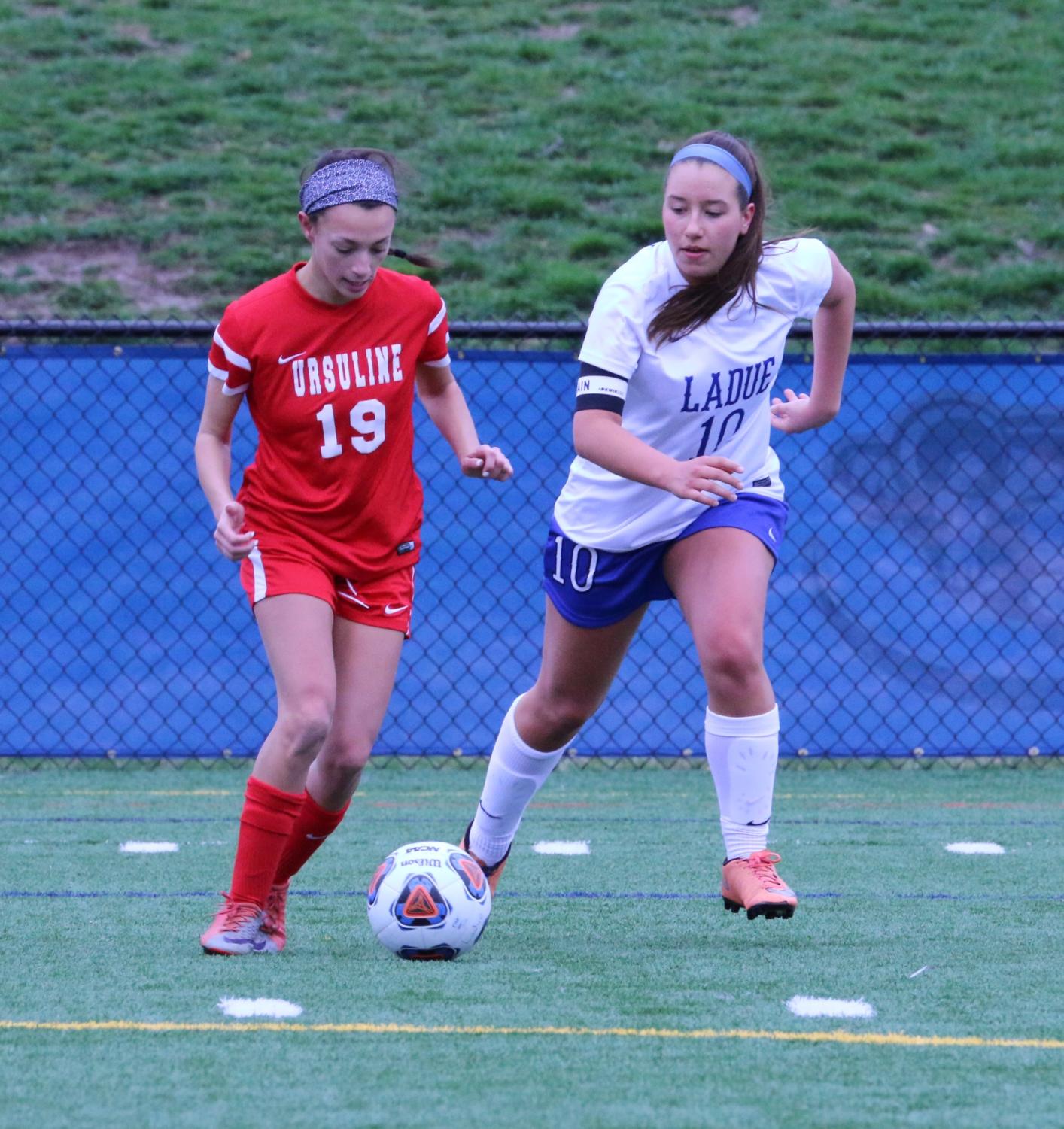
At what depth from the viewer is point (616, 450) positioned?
3424 mm

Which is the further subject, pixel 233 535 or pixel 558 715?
pixel 558 715

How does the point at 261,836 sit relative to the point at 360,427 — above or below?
below

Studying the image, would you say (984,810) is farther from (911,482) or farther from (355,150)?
(355,150)

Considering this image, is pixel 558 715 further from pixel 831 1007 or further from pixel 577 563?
pixel 831 1007

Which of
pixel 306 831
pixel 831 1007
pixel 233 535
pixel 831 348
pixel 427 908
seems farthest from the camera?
pixel 831 348

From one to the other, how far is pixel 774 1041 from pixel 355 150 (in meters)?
2.09

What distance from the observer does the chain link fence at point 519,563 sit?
6.40 m

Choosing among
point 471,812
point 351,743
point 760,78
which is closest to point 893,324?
point 471,812

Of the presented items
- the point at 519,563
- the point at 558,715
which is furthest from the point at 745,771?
the point at 519,563

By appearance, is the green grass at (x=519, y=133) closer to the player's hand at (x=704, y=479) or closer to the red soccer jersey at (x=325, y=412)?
the red soccer jersey at (x=325, y=412)

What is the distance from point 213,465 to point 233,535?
0.35m

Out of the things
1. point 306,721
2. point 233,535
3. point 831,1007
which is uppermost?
point 233,535

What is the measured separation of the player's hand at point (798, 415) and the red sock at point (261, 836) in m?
1.48

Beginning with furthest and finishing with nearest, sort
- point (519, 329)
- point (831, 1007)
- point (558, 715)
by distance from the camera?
point (519, 329) < point (558, 715) < point (831, 1007)
